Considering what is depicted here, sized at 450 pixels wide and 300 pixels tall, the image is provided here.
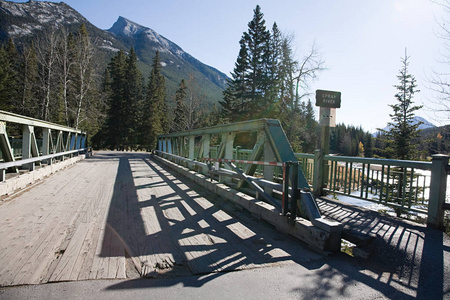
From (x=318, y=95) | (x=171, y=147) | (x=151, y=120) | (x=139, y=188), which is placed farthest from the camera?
(x=151, y=120)

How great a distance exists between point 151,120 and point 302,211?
41970 millimetres

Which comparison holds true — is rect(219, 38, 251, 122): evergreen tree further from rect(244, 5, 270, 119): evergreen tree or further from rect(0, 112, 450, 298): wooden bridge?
rect(0, 112, 450, 298): wooden bridge

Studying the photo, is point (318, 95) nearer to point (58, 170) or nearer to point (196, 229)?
point (196, 229)

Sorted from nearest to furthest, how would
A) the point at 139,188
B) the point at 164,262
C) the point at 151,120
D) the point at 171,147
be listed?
1. the point at 164,262
2. the point at 139,188
3. the point at 171,147
4. the point at 151,120

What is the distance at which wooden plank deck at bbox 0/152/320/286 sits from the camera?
8.63 ft

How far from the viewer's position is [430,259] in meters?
2.94

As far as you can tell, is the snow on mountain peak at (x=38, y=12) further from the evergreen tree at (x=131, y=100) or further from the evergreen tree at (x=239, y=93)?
the evergreen tree at (x=239, y=93)

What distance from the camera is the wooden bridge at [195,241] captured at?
102 inches

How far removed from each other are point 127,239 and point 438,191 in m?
4.62

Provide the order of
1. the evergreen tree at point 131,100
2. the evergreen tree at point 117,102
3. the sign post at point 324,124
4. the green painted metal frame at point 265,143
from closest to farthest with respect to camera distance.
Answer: the green painted metal frame at point 265,143 < the sign post at point 324,124 < the evergreen tree at point 117,102 < the evergreen tree at point 131,100

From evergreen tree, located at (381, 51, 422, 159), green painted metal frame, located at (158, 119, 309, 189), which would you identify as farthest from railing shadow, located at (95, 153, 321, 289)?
evergreen tree, located at (381, 51, 422, 159)

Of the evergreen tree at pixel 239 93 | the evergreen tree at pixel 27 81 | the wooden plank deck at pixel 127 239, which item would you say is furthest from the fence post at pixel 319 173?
the evergreen tree at pixel 27 81

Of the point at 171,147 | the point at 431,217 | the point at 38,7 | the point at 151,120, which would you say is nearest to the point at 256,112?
the point at 171,147

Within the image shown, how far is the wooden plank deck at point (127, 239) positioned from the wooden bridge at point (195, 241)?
0.01m
